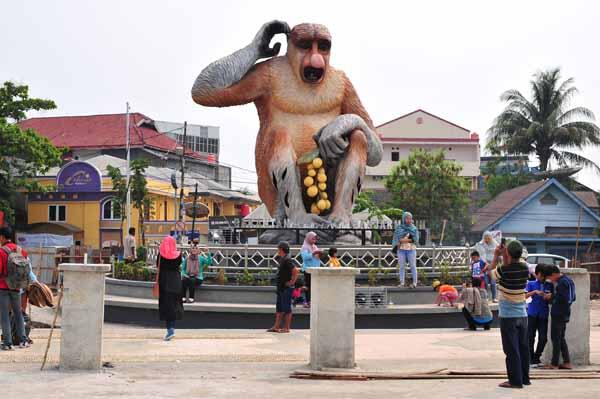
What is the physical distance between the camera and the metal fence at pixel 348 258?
19.6 meters

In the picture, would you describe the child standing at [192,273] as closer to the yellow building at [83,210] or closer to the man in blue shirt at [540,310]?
the man in blue shirt at [540,310]

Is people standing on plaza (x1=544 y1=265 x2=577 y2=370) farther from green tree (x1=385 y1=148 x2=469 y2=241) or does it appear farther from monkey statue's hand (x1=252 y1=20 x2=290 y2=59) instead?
green tree (x1=385 y1=148 x2=469 y2=241)

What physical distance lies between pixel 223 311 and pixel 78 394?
8.94 meters

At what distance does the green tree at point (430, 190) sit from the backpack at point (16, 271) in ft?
119

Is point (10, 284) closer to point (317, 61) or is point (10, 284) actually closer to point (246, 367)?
point (246, 367)

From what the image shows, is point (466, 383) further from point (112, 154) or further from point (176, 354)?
point (112, 154)

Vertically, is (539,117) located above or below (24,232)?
above

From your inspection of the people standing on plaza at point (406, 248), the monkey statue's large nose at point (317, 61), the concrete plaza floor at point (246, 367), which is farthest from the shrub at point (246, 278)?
the monkey statue's large nose at point (317, 61)

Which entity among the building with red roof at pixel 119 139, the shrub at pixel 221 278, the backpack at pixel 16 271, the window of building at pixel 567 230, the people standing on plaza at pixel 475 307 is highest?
the building with red roof at pixel 119 139

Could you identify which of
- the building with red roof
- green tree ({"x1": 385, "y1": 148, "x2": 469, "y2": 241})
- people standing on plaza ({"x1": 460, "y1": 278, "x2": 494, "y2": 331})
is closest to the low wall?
people standing on plaza ({"x1": 460, "y1": 278, "x2": 494, "y2": 331})

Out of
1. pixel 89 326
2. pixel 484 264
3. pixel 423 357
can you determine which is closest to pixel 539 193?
pixel 484 264

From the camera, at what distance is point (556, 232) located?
4409 centimetres

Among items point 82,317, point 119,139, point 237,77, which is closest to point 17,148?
point 119,139

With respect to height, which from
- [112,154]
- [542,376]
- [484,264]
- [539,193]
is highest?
[112,154]
